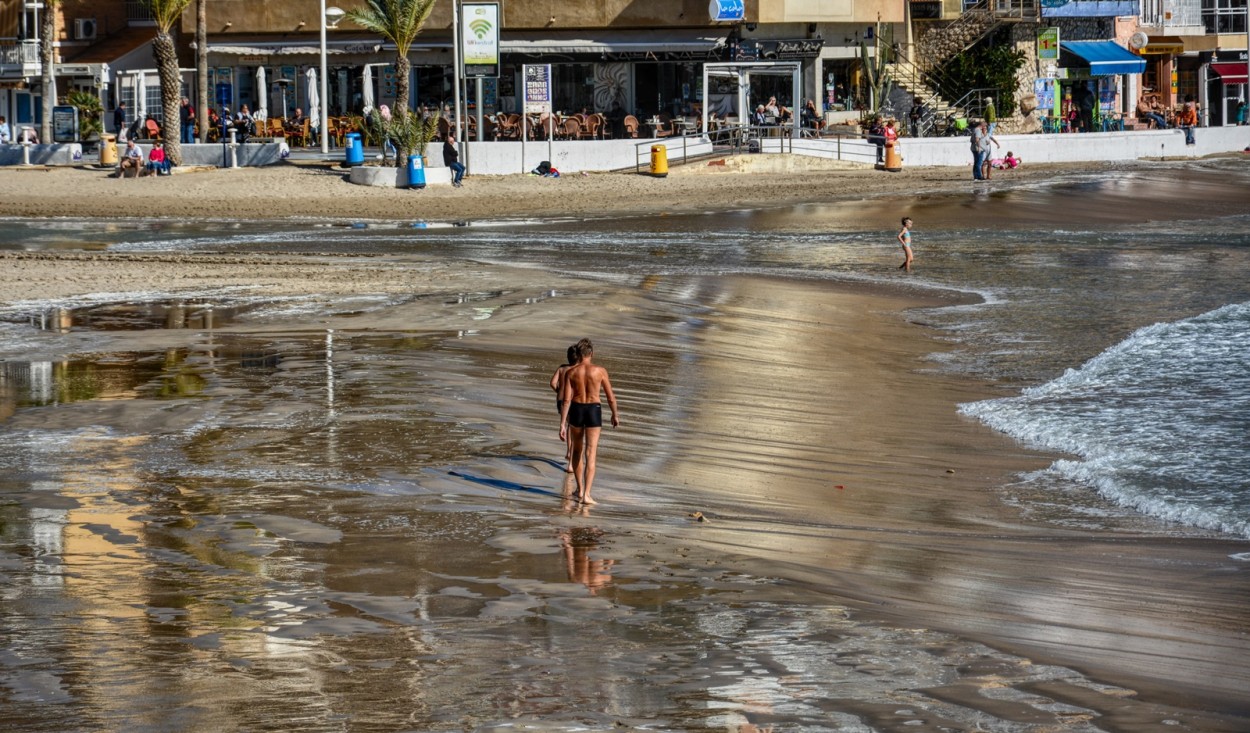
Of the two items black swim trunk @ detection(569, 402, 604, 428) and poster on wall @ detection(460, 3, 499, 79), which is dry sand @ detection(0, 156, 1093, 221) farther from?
black swim trunk @ detection(569, 402, 604, 428)

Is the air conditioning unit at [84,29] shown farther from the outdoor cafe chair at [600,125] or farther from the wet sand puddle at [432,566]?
the wet sand puddle at [432,566]

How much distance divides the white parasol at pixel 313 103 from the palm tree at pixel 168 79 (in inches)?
163

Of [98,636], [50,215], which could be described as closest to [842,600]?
[98,636]

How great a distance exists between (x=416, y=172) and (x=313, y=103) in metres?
9.63

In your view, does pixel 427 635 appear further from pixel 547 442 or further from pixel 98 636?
pixel 547 442

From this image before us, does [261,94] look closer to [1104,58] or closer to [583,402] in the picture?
[1104,58]

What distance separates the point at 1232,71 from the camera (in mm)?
66625

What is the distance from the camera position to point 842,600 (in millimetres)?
8758

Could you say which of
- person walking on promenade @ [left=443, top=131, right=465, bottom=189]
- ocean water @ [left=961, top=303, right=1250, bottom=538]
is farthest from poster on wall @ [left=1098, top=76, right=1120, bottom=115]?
ocean water @ [left=961, top=303, right=1250, bottom=538]

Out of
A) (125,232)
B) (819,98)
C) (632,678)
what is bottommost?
(632,678)

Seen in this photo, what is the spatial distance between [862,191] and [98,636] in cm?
3421

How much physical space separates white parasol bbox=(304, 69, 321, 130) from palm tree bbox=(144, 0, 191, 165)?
414 centimetres

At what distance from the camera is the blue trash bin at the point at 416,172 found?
40.2 m

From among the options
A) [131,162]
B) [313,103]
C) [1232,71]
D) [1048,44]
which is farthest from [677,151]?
[1232,71]
